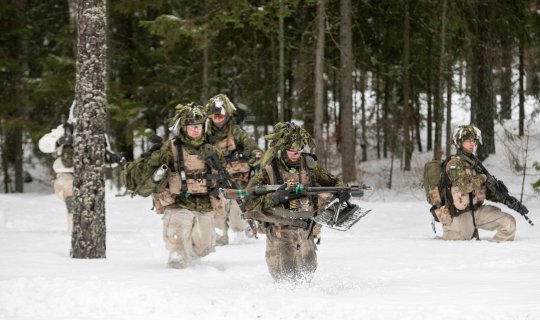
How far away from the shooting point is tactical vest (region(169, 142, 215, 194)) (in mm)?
9164

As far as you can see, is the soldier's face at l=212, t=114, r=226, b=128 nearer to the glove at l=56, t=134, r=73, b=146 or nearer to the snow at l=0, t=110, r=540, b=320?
the snow at l=0, t=110, r=540, b=320

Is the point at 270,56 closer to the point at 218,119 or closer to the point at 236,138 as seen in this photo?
the point at 236,138

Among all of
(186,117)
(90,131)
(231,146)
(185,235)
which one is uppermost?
(186,117)

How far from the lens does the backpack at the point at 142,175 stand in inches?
347

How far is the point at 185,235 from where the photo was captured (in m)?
9.17

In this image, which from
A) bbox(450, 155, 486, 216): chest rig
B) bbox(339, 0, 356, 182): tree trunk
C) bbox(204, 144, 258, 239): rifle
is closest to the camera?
bbox(204, 144, 258, 239): rifle

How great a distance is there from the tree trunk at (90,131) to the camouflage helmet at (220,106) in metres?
2.60

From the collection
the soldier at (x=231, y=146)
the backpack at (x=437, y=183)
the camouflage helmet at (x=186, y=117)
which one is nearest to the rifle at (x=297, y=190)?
the camouflage helmet at (x=186, y=117)

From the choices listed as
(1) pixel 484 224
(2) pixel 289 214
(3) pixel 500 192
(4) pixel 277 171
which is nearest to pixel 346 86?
(1) pixel 484 224

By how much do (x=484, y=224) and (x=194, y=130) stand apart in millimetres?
4968

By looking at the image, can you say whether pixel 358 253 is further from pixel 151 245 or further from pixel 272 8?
pixel 272 8

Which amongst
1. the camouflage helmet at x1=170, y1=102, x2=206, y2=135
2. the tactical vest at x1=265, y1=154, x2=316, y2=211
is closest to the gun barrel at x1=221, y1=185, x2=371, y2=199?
the tactical vest at x1=265, y1=154, x2=316, y2=211

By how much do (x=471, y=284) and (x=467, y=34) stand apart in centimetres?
1477

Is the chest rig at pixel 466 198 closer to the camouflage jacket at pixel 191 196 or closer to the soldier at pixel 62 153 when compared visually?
the camouflage jacket at pixel 191 196
